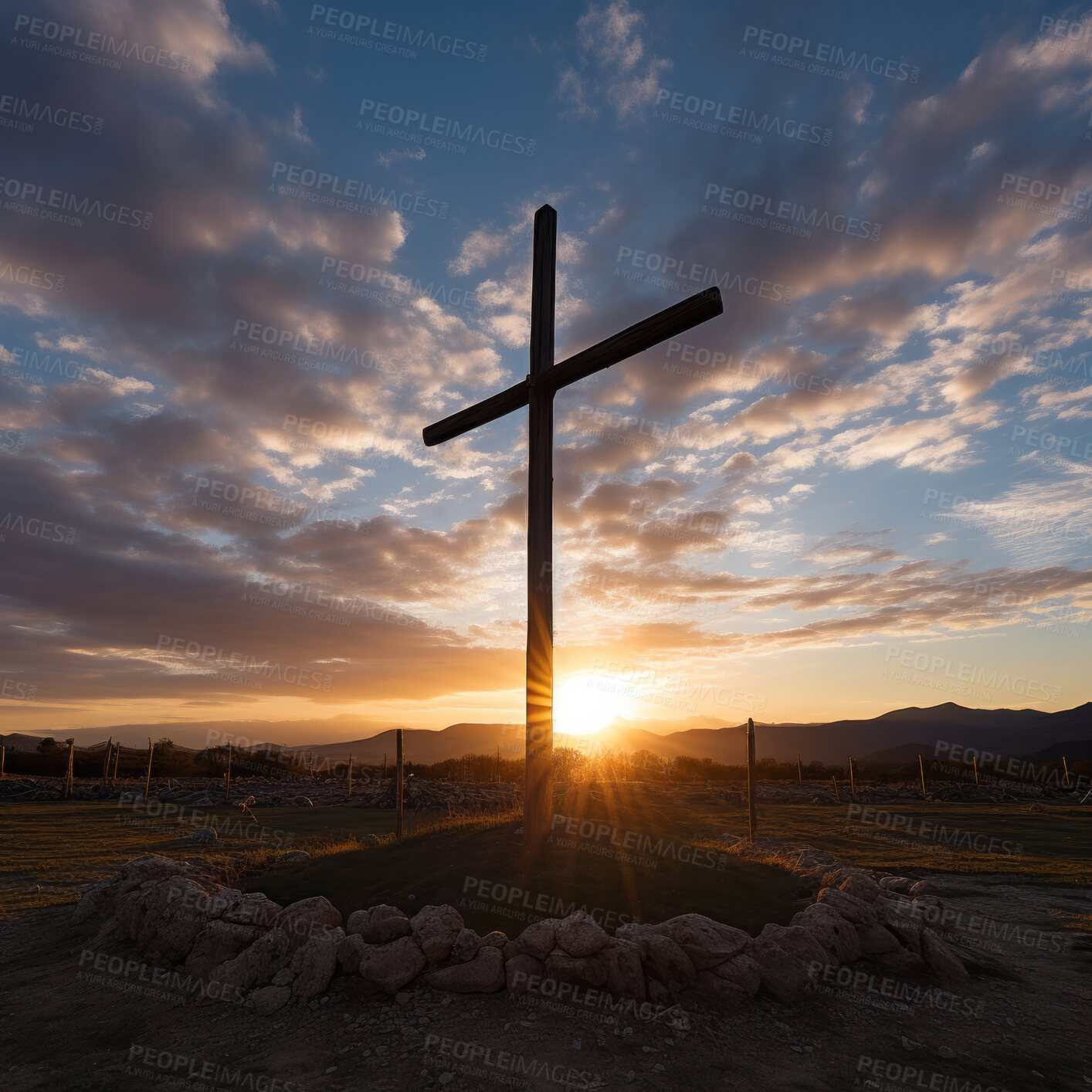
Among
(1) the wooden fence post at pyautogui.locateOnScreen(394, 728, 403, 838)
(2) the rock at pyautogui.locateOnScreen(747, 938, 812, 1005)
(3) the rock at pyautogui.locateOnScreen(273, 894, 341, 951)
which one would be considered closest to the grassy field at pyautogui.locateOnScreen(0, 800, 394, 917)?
(1) the wooden fence post at pyautogui.locateOnScreen(394, 728, 403, 838)

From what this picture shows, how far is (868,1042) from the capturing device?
4.89 meters

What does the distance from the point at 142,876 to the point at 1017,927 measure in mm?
11762

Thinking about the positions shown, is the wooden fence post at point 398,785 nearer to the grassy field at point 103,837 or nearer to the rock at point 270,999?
the grassy field at point 103,837

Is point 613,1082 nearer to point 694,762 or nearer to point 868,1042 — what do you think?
point 868,1042

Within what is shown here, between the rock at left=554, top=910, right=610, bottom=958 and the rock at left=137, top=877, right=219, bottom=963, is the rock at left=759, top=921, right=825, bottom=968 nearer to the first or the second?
the rock at left=554, top=910, right=610, bottom=958

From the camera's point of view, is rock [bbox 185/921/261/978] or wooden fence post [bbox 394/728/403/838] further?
wooden fence post [bbox 394/728/403/838]

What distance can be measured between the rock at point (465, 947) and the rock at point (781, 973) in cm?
247

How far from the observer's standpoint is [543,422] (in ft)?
27.6

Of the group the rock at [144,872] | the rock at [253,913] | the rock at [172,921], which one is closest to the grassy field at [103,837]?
the rock at [144,872]

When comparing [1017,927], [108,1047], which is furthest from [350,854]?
[1017,927]

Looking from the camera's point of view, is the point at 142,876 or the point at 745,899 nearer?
the point at 745,899

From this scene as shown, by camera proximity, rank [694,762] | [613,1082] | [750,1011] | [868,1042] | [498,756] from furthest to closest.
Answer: [694,762] → [498,756] → [750,1011] → [868,1042] → [613,1082]

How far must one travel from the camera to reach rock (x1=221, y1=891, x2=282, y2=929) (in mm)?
6555

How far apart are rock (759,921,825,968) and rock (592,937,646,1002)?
1.48 meters
